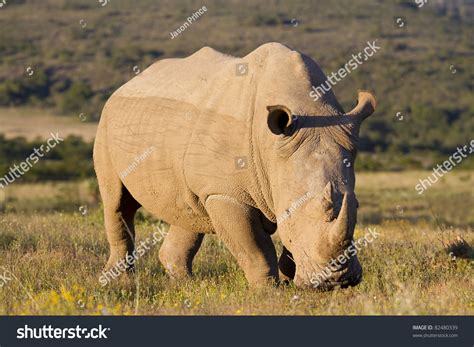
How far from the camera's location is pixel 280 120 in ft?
26.8

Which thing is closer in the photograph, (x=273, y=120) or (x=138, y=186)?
(x=273, y=120)

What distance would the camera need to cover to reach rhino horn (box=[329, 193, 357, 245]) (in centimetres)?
736

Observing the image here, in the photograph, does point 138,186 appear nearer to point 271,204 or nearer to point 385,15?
point 271,204

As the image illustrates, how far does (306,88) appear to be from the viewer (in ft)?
28.1

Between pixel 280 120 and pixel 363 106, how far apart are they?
0.80m

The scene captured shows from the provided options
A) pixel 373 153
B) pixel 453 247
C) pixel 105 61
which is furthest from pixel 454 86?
pixel 453 247

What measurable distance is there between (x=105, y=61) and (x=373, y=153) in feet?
72.5
